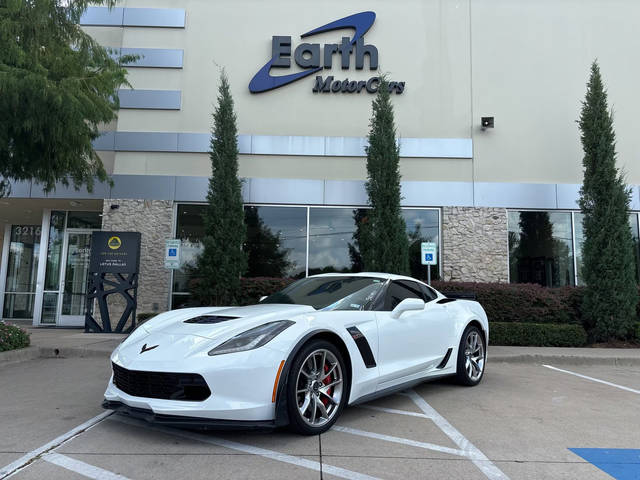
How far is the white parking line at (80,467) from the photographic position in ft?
9.30

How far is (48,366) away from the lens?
23.0ft

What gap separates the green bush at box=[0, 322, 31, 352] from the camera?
7363 millimetres

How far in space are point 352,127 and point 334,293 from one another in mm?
8663

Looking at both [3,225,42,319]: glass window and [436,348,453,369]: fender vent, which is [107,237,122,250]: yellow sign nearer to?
[3,225,42,319]: glass window

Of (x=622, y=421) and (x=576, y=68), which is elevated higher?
(x=576, y=68)

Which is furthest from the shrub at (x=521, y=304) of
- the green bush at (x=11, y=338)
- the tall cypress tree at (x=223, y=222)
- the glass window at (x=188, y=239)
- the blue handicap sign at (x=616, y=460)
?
the green bush at (x=11, y=338)

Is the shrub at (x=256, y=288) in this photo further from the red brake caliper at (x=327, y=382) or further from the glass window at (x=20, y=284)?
the glass window at (x=20, y=284)

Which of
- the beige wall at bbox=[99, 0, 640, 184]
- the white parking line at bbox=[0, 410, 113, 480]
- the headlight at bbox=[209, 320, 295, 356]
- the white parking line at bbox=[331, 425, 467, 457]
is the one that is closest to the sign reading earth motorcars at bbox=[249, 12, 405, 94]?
the beige wall at bbox=[99, 0, 640, 184]

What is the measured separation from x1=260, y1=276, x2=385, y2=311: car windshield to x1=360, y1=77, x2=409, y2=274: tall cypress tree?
5.62 m

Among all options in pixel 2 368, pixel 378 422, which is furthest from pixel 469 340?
pixel 2 368

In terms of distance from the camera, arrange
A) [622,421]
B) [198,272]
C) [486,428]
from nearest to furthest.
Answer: [486,428] < [622,421] < [198,272]

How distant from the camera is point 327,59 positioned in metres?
12.6

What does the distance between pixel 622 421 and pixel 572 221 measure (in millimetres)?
9056

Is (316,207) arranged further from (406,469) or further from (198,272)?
(406,469)
